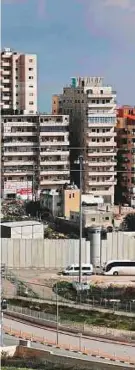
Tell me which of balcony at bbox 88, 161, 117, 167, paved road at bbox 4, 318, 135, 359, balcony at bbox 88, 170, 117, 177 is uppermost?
balcony at bbox 88, 161, 117, 167

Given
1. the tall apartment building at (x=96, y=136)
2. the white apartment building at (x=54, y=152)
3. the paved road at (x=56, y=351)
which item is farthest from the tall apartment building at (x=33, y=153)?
the paved road at (x=56, y=351)

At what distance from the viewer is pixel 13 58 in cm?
2412

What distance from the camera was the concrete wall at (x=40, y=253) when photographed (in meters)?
12.9

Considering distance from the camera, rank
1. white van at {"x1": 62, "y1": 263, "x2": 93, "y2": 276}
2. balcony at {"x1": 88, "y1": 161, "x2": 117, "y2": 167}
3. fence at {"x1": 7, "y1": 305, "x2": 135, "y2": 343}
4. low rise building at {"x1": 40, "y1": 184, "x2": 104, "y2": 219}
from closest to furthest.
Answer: fence at {"x1": 7, "y1": 305, "x2": 135, "y2": 343}
white van at {"x1": 62, "y1": 263, "x2": 93, "y2": 276}
low rise building at {"x1": 40, "y1": 184, "x2": 104, "y2": 219}
balcony at {"x1": 88, "y1": 161, "x2": 117, "y2": 167}

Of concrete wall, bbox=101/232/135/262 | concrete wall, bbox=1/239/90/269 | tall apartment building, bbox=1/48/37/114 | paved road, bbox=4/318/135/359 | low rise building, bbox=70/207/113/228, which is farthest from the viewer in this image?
tall apartment building, bbox=1/48/37/114

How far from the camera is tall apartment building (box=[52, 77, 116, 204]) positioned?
2227cm

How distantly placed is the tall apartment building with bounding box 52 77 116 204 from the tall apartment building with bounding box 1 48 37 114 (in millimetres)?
1850

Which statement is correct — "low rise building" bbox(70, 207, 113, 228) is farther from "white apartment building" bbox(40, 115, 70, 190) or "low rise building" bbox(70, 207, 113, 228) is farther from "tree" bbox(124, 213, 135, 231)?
"white apartment building" bbox(40, 115, 70, 190)

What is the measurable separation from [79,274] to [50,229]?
554 centimetres

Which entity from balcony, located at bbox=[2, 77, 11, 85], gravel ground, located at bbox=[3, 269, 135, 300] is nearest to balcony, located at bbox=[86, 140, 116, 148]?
balcony, located at bbox=[2, 77, 11, 85]

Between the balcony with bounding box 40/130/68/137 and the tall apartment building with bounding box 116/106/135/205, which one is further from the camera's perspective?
Answer: the tall apartment building with bounding box 116/106/135/205

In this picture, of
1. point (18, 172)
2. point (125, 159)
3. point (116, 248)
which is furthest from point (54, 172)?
point (116, 248)

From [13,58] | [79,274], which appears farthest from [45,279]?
[13,58]

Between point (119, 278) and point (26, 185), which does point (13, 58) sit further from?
point (119, 278)
